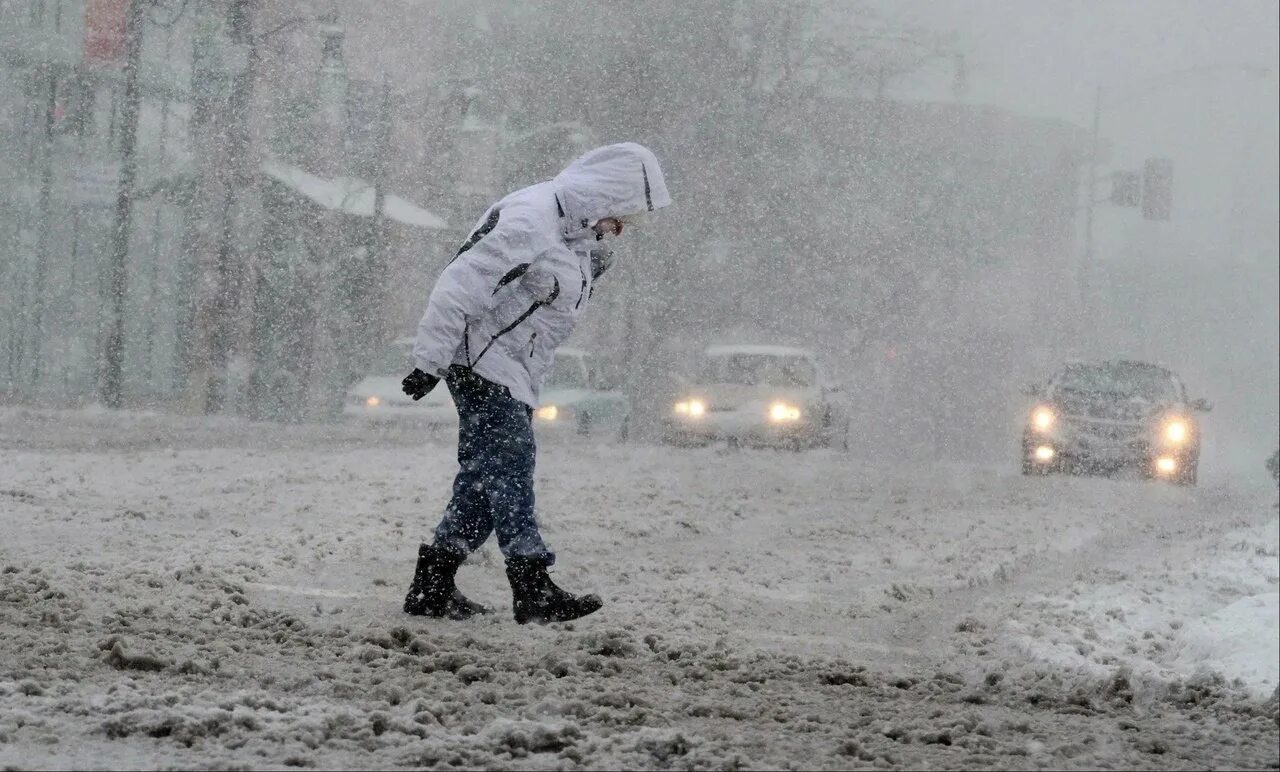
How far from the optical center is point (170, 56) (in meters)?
24.6

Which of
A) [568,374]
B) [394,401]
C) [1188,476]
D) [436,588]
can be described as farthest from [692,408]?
[436,588]

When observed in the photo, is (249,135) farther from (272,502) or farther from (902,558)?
(902,558)

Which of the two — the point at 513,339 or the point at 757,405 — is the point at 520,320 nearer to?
the point at 513,339

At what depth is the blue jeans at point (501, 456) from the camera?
536cm

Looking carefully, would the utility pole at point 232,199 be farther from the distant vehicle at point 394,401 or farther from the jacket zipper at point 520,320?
the jacket zipper at point 520,320

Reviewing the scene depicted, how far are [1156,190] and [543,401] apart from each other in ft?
46.5

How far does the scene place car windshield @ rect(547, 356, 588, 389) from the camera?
19609 millimetres

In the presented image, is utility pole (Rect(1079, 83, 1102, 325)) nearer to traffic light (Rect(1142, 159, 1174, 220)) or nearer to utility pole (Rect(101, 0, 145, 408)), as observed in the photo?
traffic light (Rect(1142, 159, 1174, 220))

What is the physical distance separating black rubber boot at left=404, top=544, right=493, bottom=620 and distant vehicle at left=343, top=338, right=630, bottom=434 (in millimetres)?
12491

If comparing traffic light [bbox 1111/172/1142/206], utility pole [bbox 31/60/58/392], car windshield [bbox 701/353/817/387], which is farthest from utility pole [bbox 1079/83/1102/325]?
utility pole [bbox 31/60/58/392]

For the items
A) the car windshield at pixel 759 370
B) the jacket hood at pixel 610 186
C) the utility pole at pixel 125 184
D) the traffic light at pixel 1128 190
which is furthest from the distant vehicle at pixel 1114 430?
the traffic light at pixel 1128 190

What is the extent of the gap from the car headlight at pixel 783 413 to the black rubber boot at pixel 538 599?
12.8 meters

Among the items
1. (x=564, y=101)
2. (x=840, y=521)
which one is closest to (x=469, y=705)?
(x=840, y=521)

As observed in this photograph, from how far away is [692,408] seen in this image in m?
18.2
